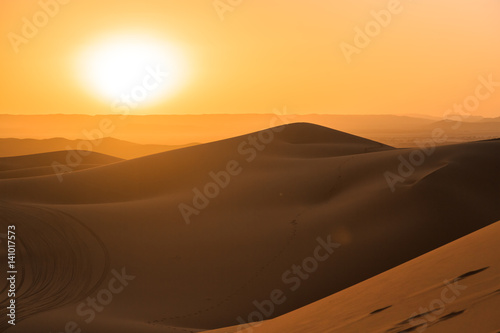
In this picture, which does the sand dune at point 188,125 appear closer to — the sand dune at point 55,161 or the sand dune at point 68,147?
the sand dune at point 68,147

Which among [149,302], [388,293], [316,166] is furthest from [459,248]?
[316,166]

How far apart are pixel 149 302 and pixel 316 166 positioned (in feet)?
28.4

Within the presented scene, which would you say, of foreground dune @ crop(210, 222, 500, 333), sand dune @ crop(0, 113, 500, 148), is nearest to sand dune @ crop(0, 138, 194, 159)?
foreground dune @ crop(210, 222, 500, 333)

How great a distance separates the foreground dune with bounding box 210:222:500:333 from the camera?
3.45 m

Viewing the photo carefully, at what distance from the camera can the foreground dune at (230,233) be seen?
877 centimetres

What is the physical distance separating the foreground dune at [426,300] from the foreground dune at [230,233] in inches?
127

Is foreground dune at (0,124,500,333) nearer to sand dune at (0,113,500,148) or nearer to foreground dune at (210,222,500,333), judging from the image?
foreground dune at (210,222,500,333)

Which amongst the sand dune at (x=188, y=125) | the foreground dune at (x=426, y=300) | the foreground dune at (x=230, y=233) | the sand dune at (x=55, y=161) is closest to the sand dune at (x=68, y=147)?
the sand dune at (x=55, y=161)

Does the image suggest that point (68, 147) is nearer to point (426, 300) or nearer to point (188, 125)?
point (426, 300)

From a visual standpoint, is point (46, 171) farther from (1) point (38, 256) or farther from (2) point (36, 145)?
(2) point (36, 145)

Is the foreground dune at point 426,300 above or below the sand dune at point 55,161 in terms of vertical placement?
below

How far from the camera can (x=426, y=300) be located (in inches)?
163

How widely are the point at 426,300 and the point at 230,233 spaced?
8002 mm

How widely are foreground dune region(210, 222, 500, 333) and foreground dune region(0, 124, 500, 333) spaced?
3.22 m
